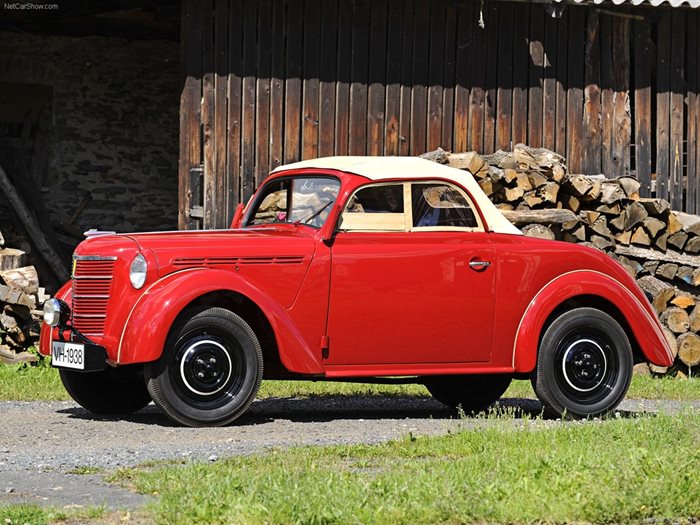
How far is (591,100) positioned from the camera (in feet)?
46.7

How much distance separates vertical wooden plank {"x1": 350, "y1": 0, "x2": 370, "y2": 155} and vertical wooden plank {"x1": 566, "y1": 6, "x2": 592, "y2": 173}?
90.7 inches

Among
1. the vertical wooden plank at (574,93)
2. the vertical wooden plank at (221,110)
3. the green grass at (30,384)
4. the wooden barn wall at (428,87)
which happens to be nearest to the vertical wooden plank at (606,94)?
the wooden barn wall at (428,87)

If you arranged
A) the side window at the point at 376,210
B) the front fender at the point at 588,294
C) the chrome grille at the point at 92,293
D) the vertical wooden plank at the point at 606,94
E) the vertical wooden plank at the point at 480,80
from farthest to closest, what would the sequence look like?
the vertical wooden plank at the point at 606,94 → the vertical wooden plank at the point at 480,80 → the front fender at the point at 588,294 → the side window at the point at 376,210 → the chrome grille at the point at 92,293

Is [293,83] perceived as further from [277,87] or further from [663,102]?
[663,102]

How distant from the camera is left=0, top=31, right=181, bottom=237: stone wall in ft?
52.2

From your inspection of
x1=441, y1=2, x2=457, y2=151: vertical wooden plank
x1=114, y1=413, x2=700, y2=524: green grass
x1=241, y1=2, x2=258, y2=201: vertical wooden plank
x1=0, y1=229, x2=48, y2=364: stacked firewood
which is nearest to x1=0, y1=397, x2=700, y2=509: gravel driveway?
x1=114, y1=413, x2=700, y2=524: green grass

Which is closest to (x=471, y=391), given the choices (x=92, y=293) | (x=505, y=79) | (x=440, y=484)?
(x=92, y=293)

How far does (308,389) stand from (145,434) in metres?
3.19

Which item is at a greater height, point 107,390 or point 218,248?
point 218,248

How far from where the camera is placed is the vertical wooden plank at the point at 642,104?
47.0 feet

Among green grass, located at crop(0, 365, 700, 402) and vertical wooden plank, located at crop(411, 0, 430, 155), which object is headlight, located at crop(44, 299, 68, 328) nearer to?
green grass, located at crop(0, 365, 700, 402)

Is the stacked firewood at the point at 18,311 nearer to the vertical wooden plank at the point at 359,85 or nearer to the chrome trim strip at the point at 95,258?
the vertical wooden plank at the point at 359,85

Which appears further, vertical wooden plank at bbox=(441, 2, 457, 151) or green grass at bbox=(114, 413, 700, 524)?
vertical wooden plank at bbox=(441, 2, 457, 151)

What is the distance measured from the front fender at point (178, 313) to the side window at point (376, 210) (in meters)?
0.79
